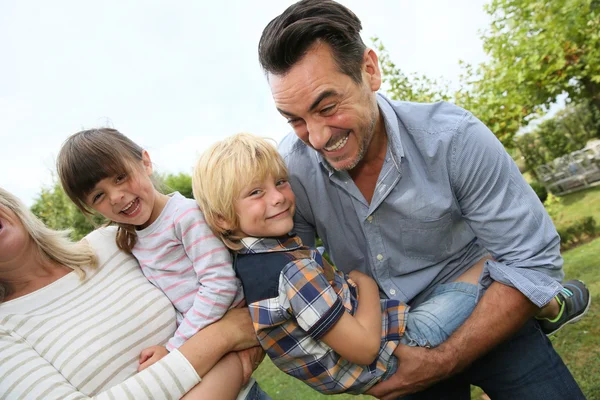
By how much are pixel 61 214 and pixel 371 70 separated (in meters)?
10.3

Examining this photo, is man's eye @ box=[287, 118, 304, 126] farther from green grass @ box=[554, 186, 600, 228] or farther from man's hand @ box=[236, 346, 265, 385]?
green grass @ box=[554, 186, 600, 228]

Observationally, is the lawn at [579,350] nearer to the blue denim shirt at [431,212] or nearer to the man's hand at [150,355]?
the blue denim shirt at [431,212]

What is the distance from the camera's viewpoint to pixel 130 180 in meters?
2.46

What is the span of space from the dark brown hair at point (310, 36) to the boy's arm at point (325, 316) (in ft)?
3.36

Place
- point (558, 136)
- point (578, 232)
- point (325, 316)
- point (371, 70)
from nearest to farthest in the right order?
point (325, 316)
point (371, 70)
point (578, 232)
point (558, 136)

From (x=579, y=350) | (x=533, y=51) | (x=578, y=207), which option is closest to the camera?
(x=579, y=350)

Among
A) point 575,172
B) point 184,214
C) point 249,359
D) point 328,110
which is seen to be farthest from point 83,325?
point 575,172

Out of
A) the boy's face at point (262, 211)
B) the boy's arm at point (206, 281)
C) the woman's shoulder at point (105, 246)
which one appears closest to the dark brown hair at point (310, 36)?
the boy's face at point (262, 211)

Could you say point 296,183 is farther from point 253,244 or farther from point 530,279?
point 530,279

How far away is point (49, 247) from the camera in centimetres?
246

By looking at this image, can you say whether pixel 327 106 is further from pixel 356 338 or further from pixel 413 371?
pixel 413 371

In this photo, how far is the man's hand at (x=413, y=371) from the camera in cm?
218

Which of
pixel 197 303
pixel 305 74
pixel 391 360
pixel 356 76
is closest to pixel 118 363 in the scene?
pixel 197 303

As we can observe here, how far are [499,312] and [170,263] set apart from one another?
1.66 metres
